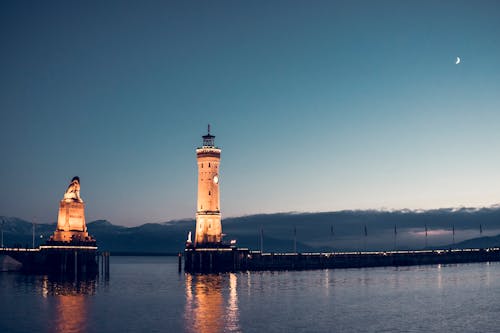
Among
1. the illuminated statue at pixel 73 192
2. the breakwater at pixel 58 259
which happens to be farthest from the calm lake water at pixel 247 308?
the illuminated statue at pixel 73 192

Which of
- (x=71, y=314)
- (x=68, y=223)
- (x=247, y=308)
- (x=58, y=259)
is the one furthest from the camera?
(x=68, y=223)

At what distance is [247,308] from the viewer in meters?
83.8

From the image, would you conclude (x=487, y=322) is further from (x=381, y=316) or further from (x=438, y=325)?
(x=381, y=316)

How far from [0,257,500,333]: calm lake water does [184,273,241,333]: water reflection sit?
0.32 feet

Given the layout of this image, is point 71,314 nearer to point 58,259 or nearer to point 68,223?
point 58,259

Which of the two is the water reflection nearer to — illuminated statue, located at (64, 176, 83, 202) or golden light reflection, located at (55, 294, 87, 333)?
golden light reflection, located at (55, 294, 87, 333)

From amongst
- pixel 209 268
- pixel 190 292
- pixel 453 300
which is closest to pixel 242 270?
pixel 209 268

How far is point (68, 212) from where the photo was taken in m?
144

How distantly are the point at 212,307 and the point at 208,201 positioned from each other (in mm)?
72018

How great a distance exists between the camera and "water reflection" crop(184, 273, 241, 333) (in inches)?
2680

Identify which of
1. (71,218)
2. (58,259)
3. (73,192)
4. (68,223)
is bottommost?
(58,259)

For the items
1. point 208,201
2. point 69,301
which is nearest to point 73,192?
point 208,201

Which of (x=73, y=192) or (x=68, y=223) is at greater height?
(x=73, y=192)

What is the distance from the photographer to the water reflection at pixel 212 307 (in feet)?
223
